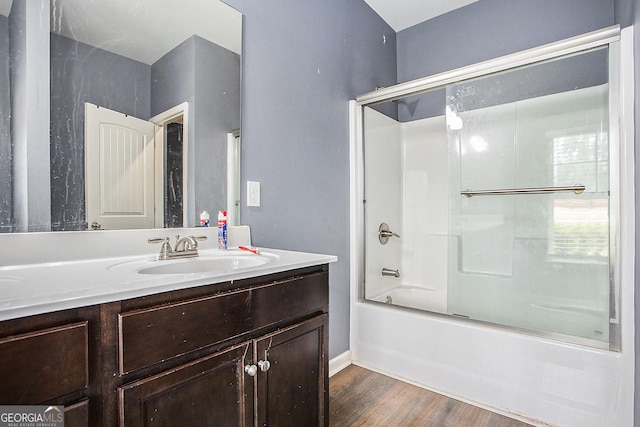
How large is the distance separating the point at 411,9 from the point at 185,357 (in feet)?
8.92

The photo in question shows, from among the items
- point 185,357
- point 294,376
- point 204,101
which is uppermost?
point 204,101

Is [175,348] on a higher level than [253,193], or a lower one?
lower

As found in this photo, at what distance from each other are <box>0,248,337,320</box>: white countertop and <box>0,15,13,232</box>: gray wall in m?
0.16

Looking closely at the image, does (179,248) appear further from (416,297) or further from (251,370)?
(416,297)

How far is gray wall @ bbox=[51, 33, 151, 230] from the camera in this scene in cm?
100

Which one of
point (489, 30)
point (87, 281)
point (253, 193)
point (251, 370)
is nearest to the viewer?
point (87, 281)

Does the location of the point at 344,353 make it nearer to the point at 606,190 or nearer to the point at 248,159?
the point at 248,159

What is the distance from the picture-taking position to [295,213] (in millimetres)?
1728

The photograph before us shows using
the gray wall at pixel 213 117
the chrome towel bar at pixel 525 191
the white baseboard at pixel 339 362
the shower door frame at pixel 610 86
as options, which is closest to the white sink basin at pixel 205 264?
the gray wall at pixel 213 117

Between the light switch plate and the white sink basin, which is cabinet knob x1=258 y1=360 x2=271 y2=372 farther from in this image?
the light switch plate

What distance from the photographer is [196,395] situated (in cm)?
81

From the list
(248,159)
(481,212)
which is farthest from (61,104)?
(481,212)

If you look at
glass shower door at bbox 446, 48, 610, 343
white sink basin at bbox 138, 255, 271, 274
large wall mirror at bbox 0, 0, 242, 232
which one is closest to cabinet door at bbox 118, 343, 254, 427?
white sink basin at bbox 138, 255, 271, 274

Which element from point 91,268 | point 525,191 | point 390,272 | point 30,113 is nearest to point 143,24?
point 30,113
